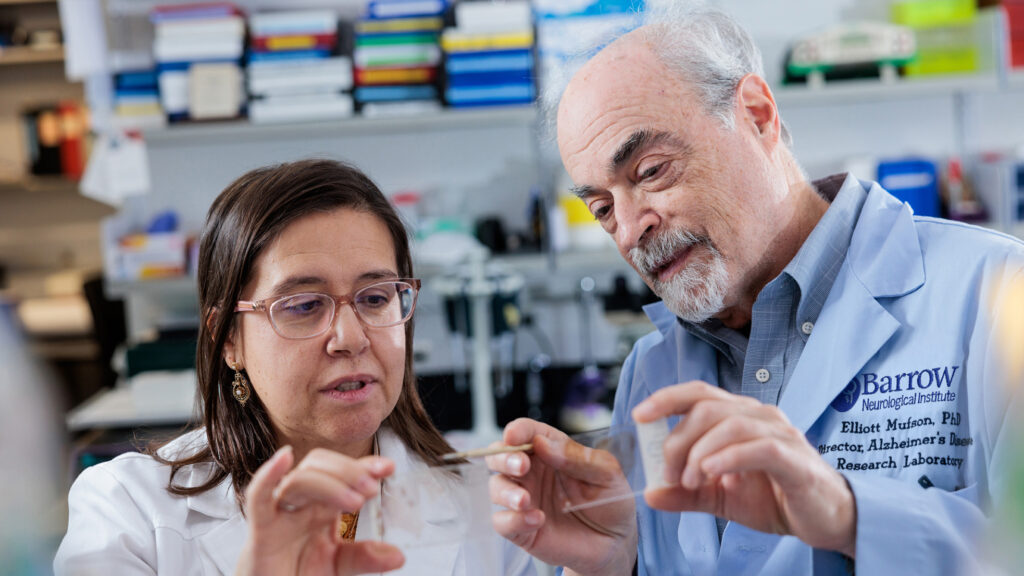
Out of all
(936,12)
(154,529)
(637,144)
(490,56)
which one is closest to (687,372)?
(637,144)

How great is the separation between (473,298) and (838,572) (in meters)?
2.11

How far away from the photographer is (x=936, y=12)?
11.2 feet

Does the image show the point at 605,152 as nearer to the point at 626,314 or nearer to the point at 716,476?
the point at 716,476

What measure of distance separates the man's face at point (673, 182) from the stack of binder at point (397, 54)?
2.03 m

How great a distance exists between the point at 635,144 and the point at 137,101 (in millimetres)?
2594

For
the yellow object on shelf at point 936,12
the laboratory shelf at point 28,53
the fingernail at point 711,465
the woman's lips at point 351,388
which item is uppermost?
the laboratory shelf at point 28,53

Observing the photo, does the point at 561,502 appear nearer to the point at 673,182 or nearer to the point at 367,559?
the point at 367,559

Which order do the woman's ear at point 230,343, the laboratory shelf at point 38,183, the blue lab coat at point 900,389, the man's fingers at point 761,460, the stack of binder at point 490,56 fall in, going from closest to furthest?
1. the man's fingers at point 761,460
2. the blue lab coat at point 900,389
3. the woman's ear at point 230,343
4. the stack of binder at point 490,56
5. the laboratory shelf at point 38,183

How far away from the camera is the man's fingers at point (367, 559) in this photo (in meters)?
0.99

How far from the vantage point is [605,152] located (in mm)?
1352

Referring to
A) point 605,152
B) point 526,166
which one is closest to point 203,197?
point 526,166

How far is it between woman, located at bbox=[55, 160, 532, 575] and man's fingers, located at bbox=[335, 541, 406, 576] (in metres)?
0.16

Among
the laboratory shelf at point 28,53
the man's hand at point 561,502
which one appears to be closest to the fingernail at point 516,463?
the man's hand at point 561,502

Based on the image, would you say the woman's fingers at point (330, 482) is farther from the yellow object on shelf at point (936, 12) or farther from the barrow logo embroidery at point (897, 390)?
the yellow object on shelf at point (936, 12)
